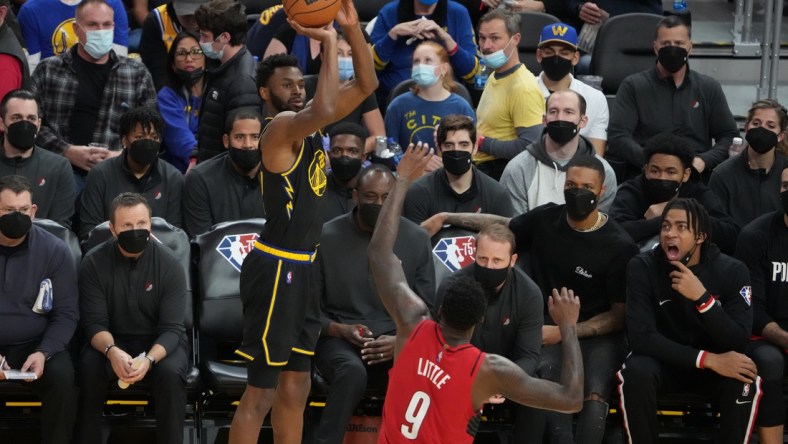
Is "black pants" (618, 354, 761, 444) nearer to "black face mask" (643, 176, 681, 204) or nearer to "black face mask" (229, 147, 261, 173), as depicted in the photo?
"black face mask" (643, 176, 681, 204)

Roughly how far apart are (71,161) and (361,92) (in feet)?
11.3

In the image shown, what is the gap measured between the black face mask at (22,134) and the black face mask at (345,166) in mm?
1924

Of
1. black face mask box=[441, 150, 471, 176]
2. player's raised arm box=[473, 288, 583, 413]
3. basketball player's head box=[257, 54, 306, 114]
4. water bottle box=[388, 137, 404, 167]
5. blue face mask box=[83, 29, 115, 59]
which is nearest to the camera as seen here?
player's raised arm box=[473, 288, 583, 413]

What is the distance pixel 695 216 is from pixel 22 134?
417 centimetres

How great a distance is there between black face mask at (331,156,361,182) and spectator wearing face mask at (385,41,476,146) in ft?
3.24

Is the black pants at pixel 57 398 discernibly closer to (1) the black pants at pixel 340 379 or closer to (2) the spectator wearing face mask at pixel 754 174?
(1) the black pants at pixel 340 379

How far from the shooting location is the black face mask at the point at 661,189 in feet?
25.3

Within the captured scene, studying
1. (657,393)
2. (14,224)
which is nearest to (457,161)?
(657,393)

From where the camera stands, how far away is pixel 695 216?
7043mm

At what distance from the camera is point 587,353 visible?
283 inches

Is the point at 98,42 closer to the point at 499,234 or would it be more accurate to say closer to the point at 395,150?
the point at 395,150

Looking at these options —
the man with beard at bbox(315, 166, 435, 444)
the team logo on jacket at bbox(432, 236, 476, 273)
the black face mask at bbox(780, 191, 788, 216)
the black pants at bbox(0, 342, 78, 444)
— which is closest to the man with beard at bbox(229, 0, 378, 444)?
the man with beard at bbox(315, 166, 435, 444)

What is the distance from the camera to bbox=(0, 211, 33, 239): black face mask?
6945 mm

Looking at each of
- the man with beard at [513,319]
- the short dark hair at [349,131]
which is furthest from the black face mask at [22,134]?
the man with beard at [513,319]
